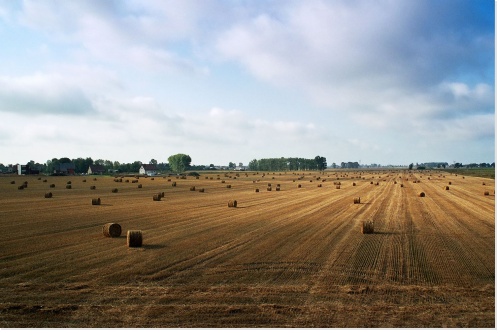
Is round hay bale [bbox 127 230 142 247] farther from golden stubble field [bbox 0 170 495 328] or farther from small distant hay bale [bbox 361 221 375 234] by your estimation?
small distant hay bale [bbox 361 221 375 234]

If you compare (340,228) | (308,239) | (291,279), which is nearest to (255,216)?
(340,228)

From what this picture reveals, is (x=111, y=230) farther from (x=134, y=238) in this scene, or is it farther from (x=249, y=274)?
(x=249, y=274)

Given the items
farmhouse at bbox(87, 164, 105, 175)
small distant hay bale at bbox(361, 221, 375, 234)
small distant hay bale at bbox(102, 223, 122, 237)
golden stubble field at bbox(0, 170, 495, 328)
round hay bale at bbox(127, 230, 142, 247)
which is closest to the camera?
golden stubble field at bbox(0, 170, 495, 328)

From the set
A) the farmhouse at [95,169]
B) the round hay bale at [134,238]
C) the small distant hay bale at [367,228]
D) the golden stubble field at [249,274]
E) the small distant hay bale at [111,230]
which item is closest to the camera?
the golden stubble field at [249,274]

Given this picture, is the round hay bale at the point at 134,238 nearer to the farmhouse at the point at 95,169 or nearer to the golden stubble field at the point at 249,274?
the golden stubble field at the point at 249,274

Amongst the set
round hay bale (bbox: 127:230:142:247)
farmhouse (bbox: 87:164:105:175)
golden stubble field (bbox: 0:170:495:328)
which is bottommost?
golden stubble field (bbox: 0:170:495:328)

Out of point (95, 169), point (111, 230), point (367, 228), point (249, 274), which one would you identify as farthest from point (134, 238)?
point (95, 169)

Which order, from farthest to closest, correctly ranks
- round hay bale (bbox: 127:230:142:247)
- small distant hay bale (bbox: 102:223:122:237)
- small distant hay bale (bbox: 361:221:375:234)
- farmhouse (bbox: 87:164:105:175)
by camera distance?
farmhouse (bbox: 87:164:105:175) < small distant hay bale (bbox: 361:221:375:234) < small distant hay bale (bbox: 102:223:122:237) < round hay bale (bbox: 127:230:142:247)

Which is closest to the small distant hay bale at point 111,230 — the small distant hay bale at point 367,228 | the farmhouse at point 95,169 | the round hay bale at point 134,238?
the round hay bale at point 134,238

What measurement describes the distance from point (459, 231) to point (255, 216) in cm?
1244

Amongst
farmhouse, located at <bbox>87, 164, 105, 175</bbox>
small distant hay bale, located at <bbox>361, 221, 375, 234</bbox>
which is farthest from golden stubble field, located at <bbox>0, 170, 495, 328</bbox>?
farmhouse, located at <bbox>87, 164, 105, 175</bbox>

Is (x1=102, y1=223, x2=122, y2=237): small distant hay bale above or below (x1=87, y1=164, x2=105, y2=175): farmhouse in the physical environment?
below

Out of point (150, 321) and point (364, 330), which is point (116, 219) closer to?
point (150, 321)

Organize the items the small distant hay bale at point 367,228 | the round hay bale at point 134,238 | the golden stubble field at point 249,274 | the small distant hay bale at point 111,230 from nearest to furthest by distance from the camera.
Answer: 1. the golden stubble field at point 249,274
2. the round hay bale at point 134,238
3. the small distant hay bale at point 111,230
4. the small distant hay bale at point 367,228
